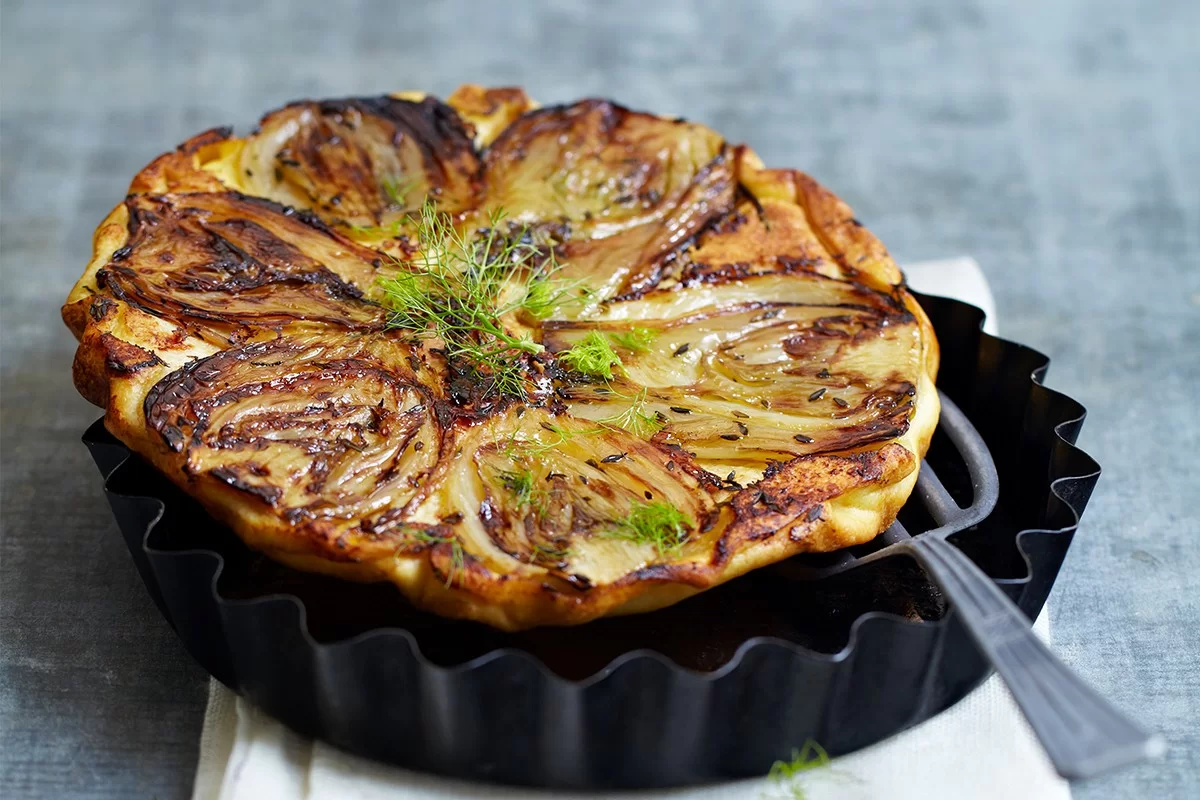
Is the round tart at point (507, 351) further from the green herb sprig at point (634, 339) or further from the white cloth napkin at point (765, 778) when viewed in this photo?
the white cloth napkin at point (765, 778)

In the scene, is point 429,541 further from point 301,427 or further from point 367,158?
point 367,158

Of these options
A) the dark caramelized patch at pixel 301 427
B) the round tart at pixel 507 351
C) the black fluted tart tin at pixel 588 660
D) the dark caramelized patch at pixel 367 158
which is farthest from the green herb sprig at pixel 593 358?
the dark caramelized patch at pixel 367 158

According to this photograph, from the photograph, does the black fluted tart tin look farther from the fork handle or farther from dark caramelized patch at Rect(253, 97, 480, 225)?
dark caramelized patch at Rect(253, 97, 480, 225)

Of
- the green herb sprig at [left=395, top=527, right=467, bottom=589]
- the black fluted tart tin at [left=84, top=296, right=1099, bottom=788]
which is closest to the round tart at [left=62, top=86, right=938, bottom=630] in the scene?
the green herb sprig at [left=395, top=527, right=467, bottom=589]

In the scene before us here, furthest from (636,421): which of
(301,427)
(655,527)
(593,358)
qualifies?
(301,427)

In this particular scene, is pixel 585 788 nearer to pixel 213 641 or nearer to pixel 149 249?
pixel 213 641
